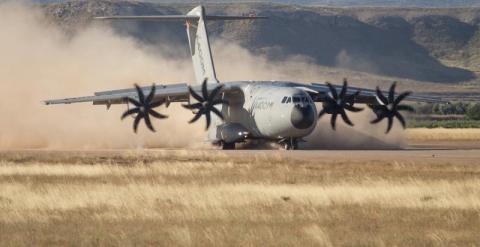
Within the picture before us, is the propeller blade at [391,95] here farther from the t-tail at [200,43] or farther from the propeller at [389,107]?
the t-tail at [200,43]

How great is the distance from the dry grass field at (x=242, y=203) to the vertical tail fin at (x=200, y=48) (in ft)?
59.6

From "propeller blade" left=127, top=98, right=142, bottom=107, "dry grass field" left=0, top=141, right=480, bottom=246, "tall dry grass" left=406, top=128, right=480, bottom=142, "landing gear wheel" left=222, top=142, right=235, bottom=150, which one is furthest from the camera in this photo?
"tall dry grass" left=406, top=128, right=480, bottom=142

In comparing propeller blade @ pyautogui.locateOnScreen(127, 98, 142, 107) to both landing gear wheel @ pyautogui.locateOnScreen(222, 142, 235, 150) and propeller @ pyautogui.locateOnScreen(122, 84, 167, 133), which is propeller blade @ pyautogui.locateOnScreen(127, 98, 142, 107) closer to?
propeller @ pyautogui.locateOnScreen(122, 84, 167, 133)

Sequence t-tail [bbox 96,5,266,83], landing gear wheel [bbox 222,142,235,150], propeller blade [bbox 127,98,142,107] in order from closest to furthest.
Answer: propeller blade [bbox 127,98,142,107]
landing gear wheel [bbox 222,142,235,150]
t-tail [bbox 96,5,266,83]

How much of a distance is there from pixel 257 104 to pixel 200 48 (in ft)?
25.3

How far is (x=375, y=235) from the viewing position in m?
19.6

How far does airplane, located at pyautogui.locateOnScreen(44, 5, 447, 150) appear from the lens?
49.0m

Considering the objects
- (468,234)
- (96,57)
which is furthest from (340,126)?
(468,234)

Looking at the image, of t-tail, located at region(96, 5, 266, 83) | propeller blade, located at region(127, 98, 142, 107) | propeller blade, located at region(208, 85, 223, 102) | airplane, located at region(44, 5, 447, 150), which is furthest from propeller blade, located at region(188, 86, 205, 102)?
t-tail, located at region(96, 5, 266, 83)

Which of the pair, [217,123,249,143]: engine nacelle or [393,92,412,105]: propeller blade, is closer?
[393,92,412,105]: propeller blade

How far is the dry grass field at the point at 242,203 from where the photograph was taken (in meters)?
19.4

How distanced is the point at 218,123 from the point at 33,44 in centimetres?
2503

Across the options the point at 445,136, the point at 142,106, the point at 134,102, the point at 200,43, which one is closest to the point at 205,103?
the point at 142,106

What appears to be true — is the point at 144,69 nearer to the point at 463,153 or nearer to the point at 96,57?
the point at 96,57
